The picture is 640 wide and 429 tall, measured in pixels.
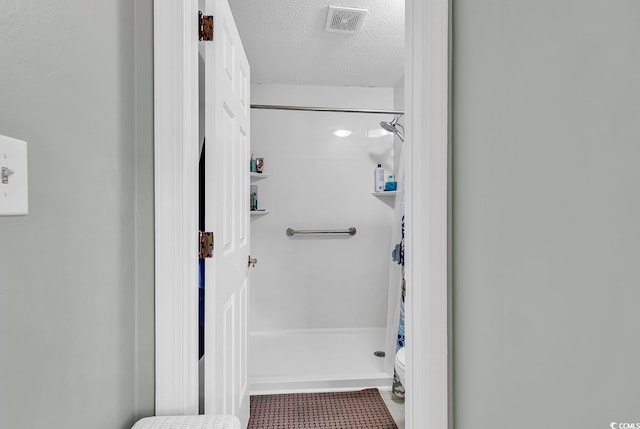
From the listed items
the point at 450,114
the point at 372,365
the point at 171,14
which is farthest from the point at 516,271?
the point at 372,365

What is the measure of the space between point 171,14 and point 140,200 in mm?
519

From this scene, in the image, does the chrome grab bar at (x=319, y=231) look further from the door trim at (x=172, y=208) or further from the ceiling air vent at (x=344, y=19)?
the door trim at (x=172, y=208)

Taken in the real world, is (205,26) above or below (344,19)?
below

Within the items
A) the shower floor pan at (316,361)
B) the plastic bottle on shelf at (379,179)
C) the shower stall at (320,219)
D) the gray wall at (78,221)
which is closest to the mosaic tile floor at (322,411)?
the shower floor pan at (316,361)

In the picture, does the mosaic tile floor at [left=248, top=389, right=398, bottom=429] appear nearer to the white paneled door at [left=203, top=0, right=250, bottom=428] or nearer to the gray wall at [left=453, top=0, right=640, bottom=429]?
the white paneled door at [left=203, top=0, right=250, bottom=428]

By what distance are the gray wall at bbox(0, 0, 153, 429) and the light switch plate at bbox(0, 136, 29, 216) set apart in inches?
0.9

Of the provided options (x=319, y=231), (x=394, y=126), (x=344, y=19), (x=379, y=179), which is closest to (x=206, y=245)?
(x=344, y=19)

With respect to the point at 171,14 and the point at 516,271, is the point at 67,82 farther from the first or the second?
the point at 516,271

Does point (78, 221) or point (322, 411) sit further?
point (322, 411)

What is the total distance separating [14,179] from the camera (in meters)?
0.55

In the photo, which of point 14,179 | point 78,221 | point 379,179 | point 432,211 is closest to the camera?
point 14,179

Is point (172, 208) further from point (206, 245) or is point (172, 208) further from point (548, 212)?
point (548, 212)

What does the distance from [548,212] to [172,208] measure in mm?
895

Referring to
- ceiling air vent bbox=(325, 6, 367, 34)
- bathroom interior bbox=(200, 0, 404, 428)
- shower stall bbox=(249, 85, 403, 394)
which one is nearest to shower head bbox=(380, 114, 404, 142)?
bathroom interior bbox=(200, 0, 404, 428)
